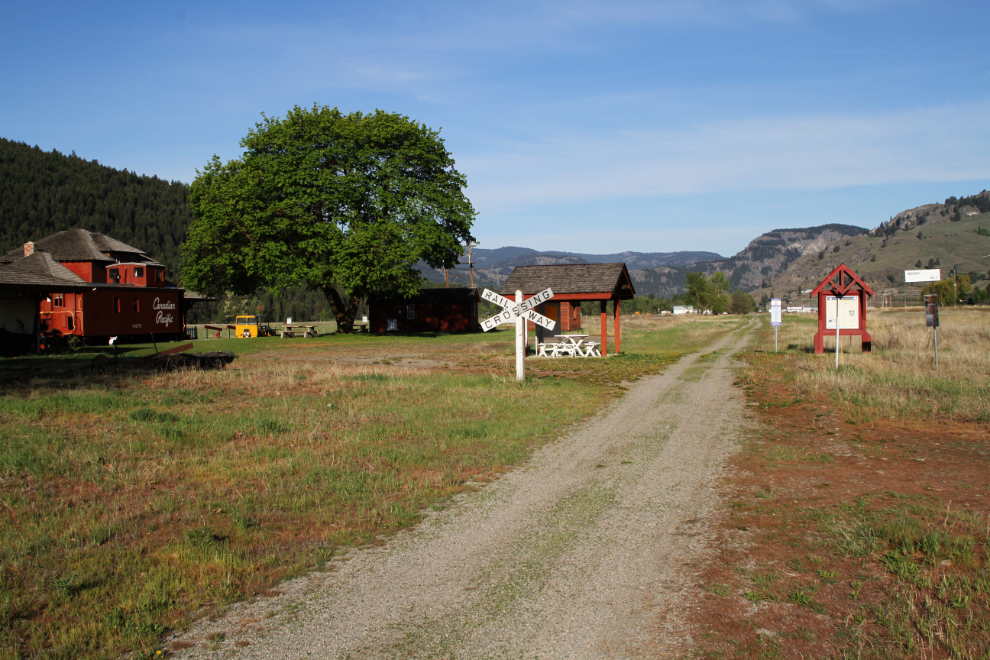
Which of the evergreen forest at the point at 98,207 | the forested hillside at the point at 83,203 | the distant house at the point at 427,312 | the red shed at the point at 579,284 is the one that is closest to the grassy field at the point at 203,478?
the red shed at the point at 579,284

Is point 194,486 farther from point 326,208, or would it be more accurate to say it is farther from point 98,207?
point 98,207

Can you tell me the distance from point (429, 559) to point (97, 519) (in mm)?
3794

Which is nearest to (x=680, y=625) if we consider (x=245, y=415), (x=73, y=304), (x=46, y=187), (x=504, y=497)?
(x=504, y=497)

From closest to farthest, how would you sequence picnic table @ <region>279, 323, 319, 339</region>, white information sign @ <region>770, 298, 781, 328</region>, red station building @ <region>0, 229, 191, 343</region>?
white information sign @ <region>770, 298, 781, 328</region>
red station building @ <region>0, 229, 191, 343</region>
picnic table @ <region>279, 323, 319, 339</region>

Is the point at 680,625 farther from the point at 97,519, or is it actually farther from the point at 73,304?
the point at 73,304

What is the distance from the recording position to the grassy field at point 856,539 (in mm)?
4348

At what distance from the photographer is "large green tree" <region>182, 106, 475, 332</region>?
4309 cm

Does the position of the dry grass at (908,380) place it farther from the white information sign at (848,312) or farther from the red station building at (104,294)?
the red station building at (104,294)

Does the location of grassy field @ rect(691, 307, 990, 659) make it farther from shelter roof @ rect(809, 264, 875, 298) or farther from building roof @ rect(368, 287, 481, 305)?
building roof @ rect(368, 287, 481, 305)

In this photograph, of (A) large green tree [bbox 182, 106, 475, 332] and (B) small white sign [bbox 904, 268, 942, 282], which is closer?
(A) large green tree [bbox 182, 106, 475, 332]

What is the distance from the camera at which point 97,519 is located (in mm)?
6887

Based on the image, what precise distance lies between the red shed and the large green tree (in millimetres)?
13882

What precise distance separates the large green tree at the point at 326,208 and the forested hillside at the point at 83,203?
307 feet

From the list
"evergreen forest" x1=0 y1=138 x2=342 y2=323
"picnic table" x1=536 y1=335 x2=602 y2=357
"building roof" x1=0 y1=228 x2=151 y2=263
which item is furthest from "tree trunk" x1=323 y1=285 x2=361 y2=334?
"evergreen forest" x1=0 y1=138 x2=342 y2=323
